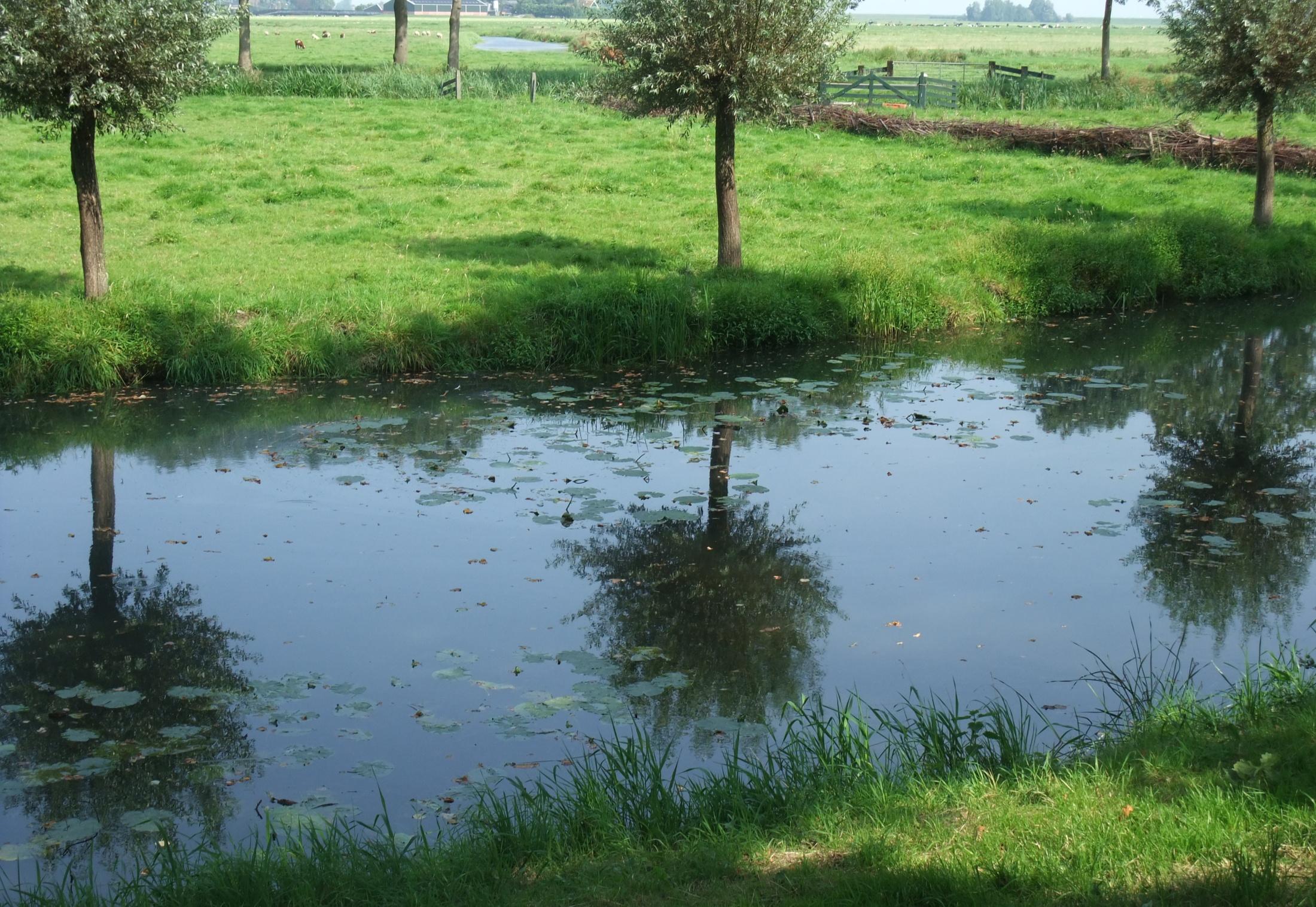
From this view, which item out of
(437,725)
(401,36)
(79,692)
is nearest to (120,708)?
(79,692)

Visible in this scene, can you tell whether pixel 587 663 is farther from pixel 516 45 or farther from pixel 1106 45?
pixel 516 45

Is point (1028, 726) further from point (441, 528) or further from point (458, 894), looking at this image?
point (441, 528)

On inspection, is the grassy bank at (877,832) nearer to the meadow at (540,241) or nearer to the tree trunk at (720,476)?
the tree trunk at (720,476)

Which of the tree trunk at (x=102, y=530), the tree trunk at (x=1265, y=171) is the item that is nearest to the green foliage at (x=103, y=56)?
the tree trunk at (x=102, y=530)

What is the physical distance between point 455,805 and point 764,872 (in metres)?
1.72

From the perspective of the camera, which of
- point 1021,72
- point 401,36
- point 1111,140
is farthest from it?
point 401,36

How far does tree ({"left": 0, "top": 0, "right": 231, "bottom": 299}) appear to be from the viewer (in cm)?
1238

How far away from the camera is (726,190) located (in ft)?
55.4

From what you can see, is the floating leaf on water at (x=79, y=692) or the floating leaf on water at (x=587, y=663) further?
the floating leaf on water at (x=587, y=663)

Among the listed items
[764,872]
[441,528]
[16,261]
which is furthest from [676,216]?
[764,872]

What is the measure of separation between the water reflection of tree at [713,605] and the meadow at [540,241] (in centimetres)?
587

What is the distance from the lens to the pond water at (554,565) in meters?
6.21

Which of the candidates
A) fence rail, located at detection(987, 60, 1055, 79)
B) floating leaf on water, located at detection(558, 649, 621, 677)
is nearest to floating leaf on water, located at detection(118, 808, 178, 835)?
floating leaf on water, located at detection(558, 649, 621, 677)

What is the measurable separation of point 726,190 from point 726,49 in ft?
7.11
